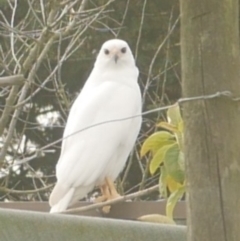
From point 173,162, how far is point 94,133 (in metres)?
1.88

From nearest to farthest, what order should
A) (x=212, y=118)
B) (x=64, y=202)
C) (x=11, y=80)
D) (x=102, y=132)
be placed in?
(x=212, y=118) < (x=11, y=80) < (x=64, y=202) < (x=102, y=132)

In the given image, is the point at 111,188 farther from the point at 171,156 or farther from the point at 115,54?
the point at 171,156

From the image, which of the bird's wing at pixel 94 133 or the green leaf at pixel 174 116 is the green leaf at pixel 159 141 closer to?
the green leaf at pixel 174 116

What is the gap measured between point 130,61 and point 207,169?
2.77 metres

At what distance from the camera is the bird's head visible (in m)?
4.21

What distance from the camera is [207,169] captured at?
1.55 metres

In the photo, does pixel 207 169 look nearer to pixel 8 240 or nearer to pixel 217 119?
pixel 217 119

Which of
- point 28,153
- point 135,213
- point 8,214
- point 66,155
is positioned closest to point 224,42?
point 8,214

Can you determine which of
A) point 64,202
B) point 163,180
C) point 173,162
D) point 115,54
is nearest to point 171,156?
point 173,162

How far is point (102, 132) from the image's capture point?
400cm

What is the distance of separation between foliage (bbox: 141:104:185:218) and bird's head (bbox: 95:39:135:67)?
1.91 meters

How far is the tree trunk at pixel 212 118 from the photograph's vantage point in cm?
154

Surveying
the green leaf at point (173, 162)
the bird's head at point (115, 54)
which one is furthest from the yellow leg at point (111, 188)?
the green leaf at point (173, 162)

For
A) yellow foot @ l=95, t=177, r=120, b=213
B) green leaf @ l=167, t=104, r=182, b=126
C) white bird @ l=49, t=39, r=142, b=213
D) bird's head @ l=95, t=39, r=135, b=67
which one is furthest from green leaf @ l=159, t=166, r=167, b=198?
bird's head @ l=95, t=39, r=135, b=67
